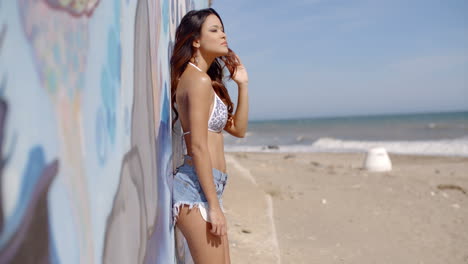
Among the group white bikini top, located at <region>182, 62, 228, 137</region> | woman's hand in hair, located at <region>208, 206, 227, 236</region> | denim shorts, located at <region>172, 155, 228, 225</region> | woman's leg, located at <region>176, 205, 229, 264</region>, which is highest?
white bikini top, located at <region>182, 62, 228, 137</region>

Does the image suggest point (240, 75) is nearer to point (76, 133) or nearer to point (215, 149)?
point (215, 149)

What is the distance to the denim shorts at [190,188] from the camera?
2.02 metres

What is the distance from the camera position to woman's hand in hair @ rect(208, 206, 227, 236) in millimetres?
1951

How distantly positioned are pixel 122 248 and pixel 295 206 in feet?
16.8

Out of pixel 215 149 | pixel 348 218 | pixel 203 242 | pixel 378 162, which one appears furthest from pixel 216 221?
pixel 378 162

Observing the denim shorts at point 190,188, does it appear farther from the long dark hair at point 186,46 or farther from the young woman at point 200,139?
the long dark hair at point 186,46

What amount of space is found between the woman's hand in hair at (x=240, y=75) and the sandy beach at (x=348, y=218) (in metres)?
1.95

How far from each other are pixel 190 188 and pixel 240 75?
94cm

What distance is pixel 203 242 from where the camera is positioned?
6.54 ft

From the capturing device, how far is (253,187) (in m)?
7.16

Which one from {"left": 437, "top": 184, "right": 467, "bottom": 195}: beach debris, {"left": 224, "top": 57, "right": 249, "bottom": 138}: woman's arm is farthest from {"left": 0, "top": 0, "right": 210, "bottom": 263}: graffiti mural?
{"left": 437, "top": 184, "right": 467, "bottom": 195}: beach debris

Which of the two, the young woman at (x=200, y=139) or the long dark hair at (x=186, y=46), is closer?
the young woman at (x=200, y=139)

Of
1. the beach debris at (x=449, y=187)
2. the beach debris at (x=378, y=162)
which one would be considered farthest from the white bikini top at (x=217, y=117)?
the beach debris at (x=378, y=162)

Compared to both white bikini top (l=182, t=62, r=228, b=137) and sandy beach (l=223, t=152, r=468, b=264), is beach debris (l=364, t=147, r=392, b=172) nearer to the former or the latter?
sandy beach (l=223, t=152, r=468, b=264)
